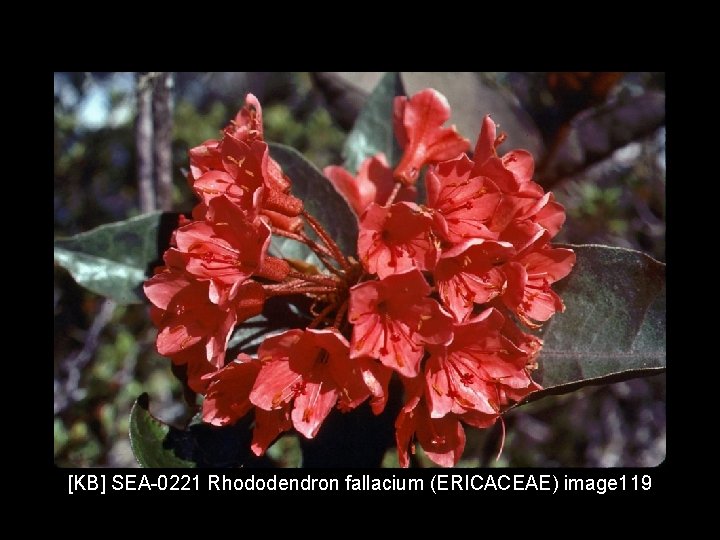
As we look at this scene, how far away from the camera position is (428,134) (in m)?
1.67

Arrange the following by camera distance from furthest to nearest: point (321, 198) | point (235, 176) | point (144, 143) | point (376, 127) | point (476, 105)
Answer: point (476, 105), point (144, 143), point (376, 127), point (321, 198), point (235, 176)

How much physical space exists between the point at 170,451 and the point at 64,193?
151 cm

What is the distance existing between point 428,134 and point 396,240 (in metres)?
0.45

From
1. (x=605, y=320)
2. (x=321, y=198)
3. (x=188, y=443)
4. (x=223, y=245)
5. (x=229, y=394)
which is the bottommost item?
(x=188, y=443)

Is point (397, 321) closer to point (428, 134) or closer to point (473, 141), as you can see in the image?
point (428, 134)

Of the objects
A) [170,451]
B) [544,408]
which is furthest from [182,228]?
[544,408]

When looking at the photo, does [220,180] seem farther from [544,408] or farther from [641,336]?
[544,408]

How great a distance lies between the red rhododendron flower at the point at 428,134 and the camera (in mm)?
1650

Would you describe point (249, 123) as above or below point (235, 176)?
above

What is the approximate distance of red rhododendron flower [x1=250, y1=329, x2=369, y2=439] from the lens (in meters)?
1.29

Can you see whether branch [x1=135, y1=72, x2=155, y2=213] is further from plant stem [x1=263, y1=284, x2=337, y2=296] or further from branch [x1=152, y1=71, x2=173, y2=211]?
plant stem [x1=263, y1=284, x2=337, y2=296]

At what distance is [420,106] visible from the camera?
5.48 ft

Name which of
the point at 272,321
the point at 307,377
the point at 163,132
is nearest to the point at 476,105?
the point at 163,132

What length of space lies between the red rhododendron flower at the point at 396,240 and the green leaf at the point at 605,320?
1.36 feet
